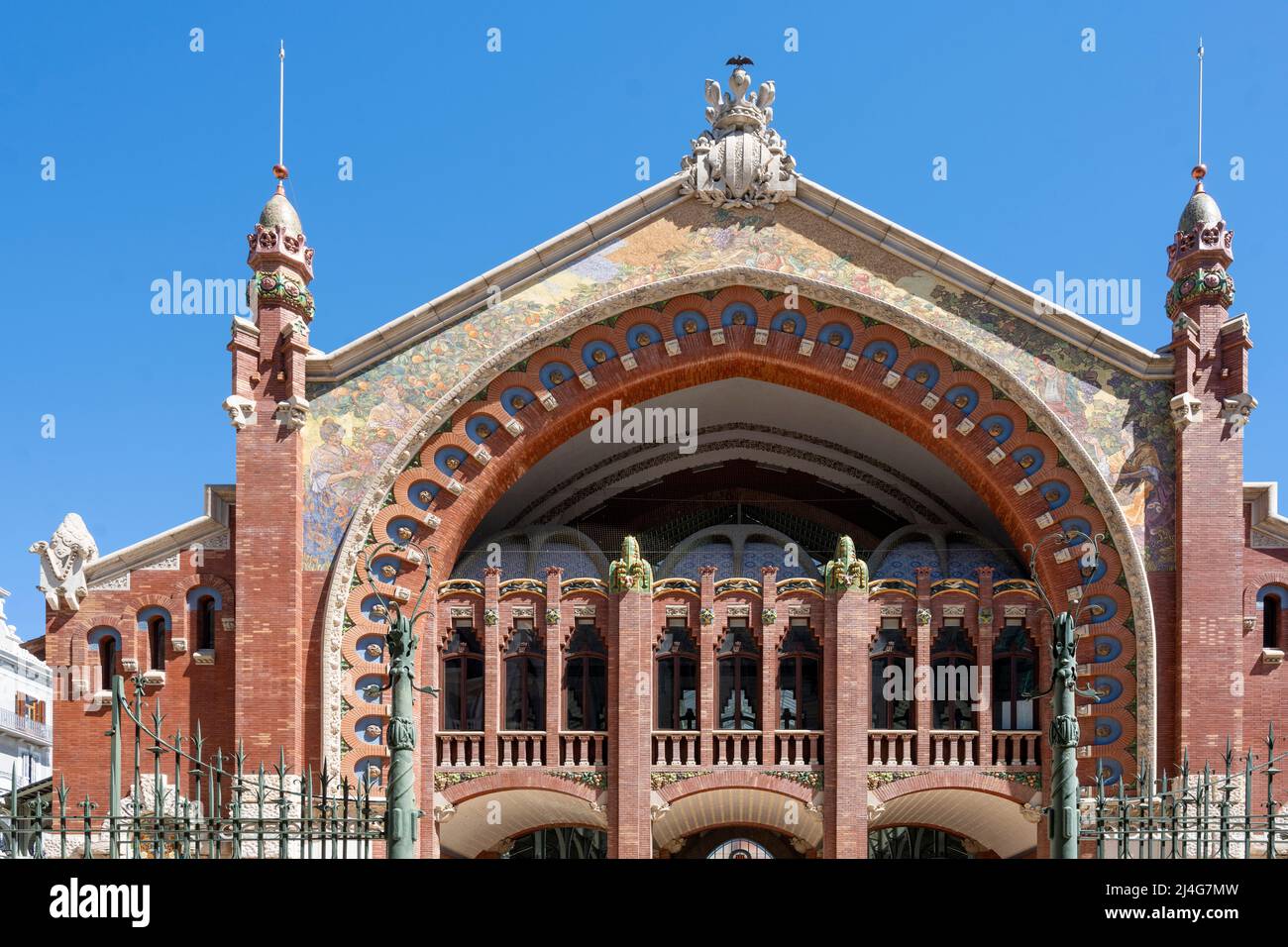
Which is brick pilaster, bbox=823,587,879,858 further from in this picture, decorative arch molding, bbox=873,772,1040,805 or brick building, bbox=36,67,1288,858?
decorative arch molding, bbox=873,772,1040,805

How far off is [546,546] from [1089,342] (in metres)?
11.2

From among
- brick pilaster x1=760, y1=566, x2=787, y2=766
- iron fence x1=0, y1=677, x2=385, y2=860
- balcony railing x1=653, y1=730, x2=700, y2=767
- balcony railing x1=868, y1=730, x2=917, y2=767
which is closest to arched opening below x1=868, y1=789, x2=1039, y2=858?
balcony railing x1=868, y1=730, x2=917, y2=767

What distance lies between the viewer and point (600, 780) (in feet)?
91.1

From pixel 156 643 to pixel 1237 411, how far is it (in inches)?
796

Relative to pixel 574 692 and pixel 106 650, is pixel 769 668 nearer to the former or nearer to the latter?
pixel 574 692

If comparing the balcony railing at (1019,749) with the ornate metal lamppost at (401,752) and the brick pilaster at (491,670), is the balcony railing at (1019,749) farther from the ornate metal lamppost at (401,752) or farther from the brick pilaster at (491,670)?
the ornate metal lamppost at (401,752)

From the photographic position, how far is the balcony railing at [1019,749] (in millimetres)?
27922

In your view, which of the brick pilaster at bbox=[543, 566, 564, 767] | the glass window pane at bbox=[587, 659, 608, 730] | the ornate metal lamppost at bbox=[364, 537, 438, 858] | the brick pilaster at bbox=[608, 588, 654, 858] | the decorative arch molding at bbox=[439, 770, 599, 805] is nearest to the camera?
the ornate metal lamppost at bbox=[364, 537, 438, 858]

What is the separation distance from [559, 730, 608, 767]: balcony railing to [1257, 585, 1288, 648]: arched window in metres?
12.0

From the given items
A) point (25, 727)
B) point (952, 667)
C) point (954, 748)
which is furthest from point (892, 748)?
point (25, 727)

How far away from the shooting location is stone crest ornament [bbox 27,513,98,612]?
2827 cm

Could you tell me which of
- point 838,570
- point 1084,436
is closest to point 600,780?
point 838,570
